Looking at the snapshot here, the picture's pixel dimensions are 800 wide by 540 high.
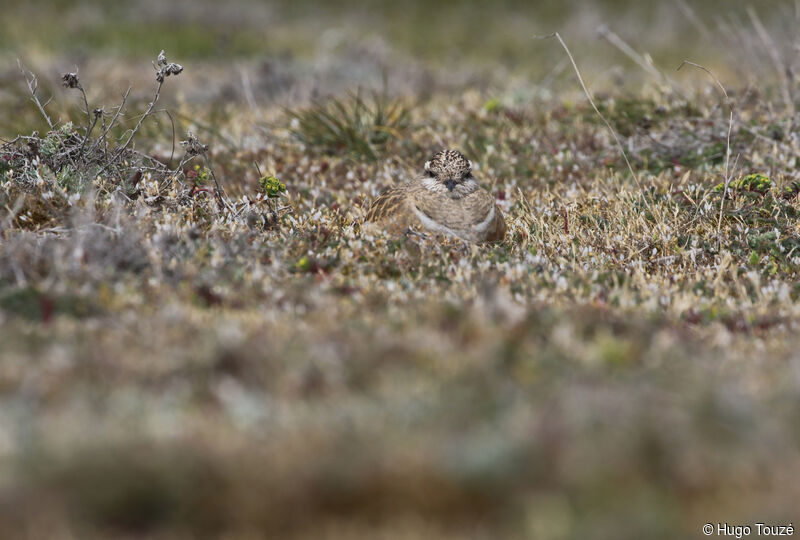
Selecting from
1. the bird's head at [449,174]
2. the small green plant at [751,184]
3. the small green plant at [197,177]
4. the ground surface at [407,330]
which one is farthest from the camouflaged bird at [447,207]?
the small green plant at [751,184]

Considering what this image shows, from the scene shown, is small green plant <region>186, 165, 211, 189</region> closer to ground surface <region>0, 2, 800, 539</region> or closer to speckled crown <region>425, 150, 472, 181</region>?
ground surface <region>0, 2, 800, 539</region>

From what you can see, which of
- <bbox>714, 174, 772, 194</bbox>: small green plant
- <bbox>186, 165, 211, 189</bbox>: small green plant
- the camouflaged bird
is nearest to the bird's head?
the camouflaged bird

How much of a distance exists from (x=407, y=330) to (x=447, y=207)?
2521 mm

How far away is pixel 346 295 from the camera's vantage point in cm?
567

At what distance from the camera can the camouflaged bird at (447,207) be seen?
710 centimetres

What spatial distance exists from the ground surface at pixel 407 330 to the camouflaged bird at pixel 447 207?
20 centimetres

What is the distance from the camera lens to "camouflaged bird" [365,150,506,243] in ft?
23.3

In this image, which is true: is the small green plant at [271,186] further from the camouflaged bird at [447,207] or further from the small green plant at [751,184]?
the small green plant at [751,184]

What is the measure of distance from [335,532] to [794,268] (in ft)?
16.9

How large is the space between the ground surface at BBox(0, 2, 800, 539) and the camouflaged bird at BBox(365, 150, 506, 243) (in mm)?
200

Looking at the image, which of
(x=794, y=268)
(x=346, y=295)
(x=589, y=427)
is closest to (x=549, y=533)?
(x=589, y=427)

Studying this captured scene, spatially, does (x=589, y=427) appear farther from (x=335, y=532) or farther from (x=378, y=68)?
(x=378, y=68)

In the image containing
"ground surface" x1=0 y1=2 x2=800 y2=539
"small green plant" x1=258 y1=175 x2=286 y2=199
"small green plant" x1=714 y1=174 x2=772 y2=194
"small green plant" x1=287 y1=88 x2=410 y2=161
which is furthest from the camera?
"small green plant" x1=287 y1=88 x2=410 y2=161

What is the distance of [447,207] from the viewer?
23.3 feet
